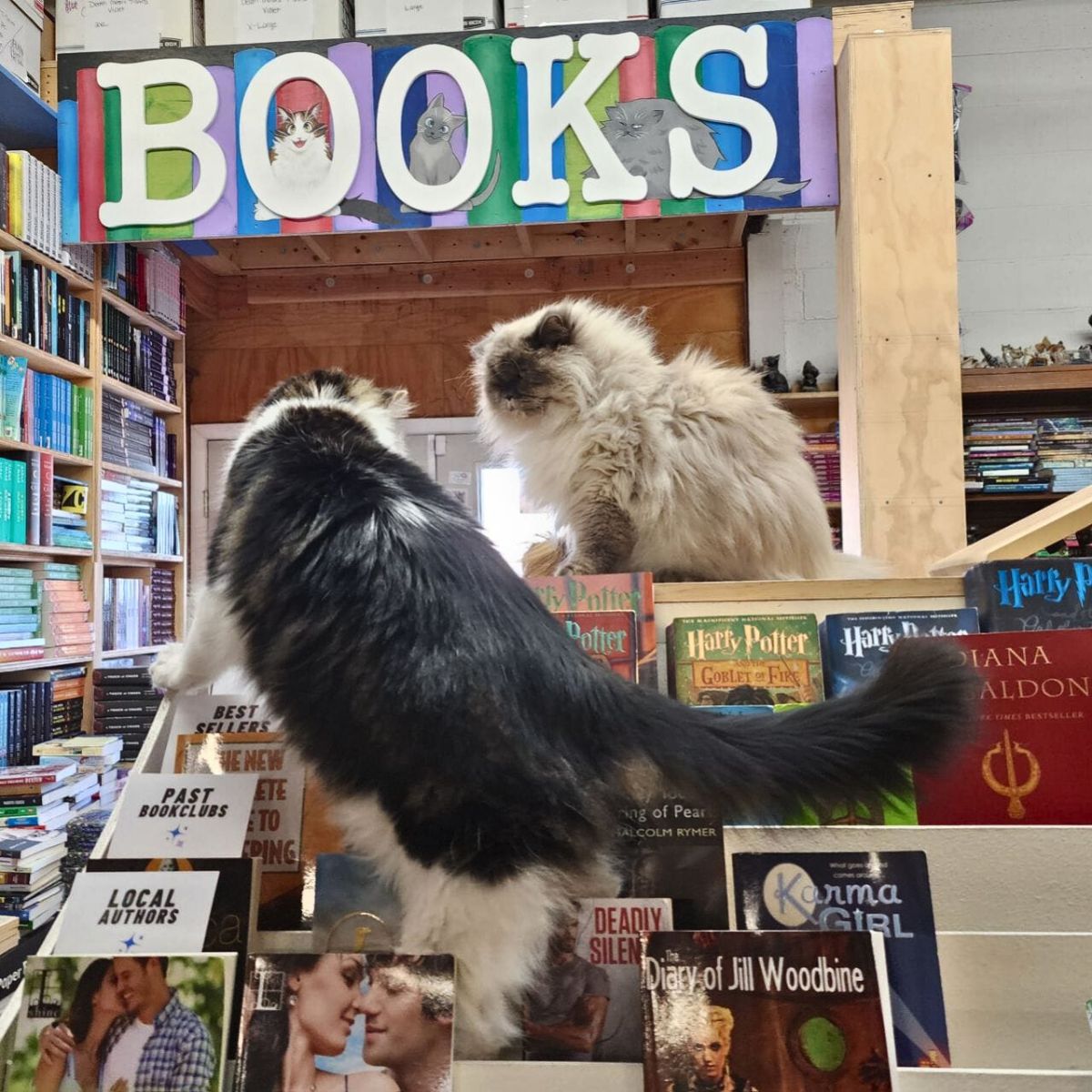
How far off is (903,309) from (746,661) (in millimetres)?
1590

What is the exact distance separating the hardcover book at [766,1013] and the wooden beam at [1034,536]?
71 cm

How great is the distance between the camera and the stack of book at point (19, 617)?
300cm

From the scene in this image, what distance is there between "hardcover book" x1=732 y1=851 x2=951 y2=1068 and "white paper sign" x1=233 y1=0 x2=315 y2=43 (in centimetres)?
325

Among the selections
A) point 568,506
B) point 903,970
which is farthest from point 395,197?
point 903,970

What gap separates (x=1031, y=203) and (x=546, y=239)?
258 cm

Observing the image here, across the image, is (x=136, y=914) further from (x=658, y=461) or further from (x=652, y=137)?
(x=652, y=137)

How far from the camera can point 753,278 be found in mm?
4449

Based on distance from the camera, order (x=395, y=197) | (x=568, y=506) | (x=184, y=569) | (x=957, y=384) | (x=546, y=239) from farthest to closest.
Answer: (x=184, y=569) < (x=546, y=239) < (x=395, y=197) < (x=957, y=384) < (x=568, y=506)

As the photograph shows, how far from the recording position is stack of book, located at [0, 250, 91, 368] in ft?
9.84

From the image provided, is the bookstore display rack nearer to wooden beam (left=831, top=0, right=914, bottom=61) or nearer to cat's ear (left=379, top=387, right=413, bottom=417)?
cat's ear (left=379, top=387, right=413, bottom=417)

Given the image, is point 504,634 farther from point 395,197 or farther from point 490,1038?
point 395,197

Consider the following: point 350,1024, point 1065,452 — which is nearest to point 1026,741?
point 350,1024

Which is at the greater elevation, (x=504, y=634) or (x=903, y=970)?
(x=504, y=634)

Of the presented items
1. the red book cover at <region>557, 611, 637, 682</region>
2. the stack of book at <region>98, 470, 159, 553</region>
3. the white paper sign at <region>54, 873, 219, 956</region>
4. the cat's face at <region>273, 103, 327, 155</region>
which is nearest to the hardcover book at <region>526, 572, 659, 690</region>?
the red book cover at <region>557, 611, 637, 682</region>
